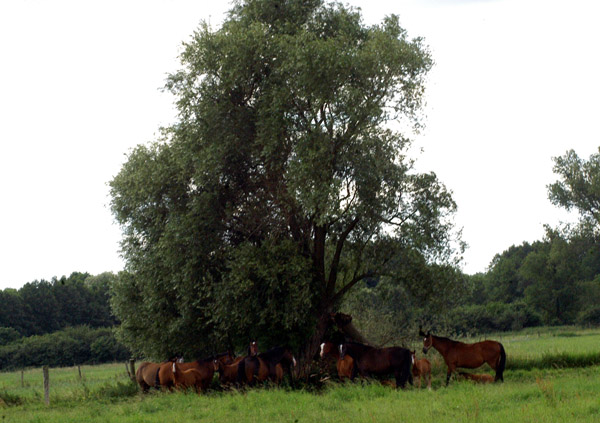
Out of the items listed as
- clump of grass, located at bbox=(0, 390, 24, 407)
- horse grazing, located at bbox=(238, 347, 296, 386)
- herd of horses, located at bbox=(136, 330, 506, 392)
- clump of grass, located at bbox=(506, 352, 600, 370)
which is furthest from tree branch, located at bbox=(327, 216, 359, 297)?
clump of grass, located at bbox=(0, 390, 24, 407)

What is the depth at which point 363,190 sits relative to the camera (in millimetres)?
18188

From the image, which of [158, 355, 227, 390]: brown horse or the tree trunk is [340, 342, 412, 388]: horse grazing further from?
[158, 355, 227, 390]: brown horse

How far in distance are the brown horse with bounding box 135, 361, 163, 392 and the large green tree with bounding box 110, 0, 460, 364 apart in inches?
57.6

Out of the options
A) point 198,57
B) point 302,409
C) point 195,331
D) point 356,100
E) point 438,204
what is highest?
point 198,57

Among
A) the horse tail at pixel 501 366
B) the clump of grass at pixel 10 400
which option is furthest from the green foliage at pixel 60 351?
the horse tail at pixel 501 366

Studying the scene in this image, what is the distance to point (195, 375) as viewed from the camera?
17469mm

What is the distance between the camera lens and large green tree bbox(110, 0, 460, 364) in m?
18.0

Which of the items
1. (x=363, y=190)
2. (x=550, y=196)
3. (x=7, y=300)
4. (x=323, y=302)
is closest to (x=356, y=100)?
(x=363, y=190)

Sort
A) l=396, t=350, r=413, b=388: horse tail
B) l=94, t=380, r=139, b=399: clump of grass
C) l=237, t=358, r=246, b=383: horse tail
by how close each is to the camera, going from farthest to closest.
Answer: l=94, t=380, r=139, b=399: clump of grass, l=237, t=358, r=246, b=383: horse tail, l=396, t=350, r=413, b=388: horse tail

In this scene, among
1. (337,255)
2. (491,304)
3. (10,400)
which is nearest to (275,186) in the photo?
(337,255)

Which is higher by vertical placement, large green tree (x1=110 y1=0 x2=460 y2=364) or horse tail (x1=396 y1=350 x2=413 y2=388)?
large green tree (x1=110 y1=0 x2=460 y2=364)

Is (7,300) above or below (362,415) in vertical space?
above

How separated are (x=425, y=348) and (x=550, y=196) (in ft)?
167

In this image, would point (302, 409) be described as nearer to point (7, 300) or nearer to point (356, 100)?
point (356, 100)
